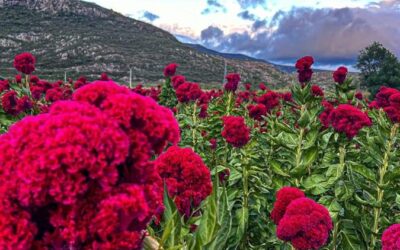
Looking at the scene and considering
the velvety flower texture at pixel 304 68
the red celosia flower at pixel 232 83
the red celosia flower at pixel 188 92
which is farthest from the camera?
the red celosia flower at pixel 232 83

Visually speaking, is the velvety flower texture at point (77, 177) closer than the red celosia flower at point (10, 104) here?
Yes

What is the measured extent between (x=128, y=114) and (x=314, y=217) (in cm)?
181

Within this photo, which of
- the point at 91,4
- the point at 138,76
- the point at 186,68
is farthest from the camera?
the point at 91,4

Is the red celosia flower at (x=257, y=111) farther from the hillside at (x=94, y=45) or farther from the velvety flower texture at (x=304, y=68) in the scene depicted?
the hillside at (x=94, y=45)

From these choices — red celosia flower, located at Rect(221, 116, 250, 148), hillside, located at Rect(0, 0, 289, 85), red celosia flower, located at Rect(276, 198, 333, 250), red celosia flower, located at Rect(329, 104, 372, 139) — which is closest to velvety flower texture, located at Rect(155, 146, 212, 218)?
red celosia flower, located at Rect(276, 198, 333, 250)

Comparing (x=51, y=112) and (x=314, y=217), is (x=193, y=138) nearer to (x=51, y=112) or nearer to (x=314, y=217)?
(x=314, y=217)

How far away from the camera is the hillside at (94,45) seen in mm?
85188

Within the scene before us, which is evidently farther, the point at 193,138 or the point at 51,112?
the point at 193,138

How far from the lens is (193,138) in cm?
843

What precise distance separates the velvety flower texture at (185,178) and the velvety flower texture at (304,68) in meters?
3.58

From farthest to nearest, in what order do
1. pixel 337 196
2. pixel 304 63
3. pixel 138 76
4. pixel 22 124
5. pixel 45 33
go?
pixel 45 33
pixel 138 76
pixel 304 63
pixel 337 196
pixel 22 124

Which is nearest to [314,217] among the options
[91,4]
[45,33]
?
[45,33]

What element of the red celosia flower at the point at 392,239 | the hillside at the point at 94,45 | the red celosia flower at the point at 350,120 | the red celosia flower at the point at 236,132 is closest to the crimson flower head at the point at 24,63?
the red celosia flower at the point at 236,132

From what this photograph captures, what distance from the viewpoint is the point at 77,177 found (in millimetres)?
1578
